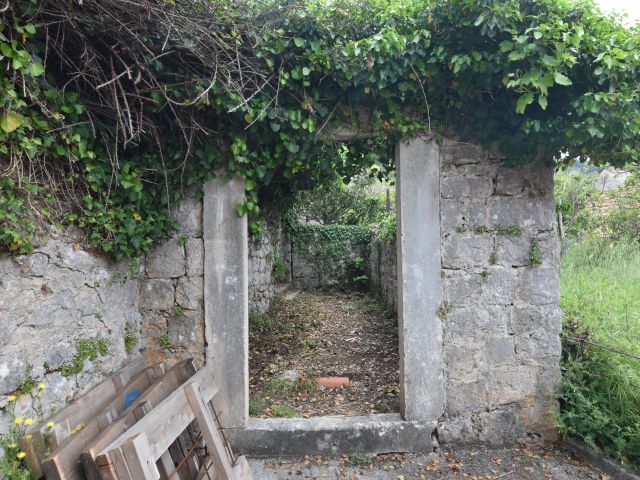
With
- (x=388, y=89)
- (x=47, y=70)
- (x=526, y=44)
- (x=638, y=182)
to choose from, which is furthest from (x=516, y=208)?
(x=638, y=182)

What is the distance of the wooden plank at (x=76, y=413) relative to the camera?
69.4 inches

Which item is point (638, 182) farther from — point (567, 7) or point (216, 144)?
point (216, 144)

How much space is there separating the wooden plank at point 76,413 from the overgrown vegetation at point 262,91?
0.90m

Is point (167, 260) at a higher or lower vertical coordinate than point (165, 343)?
higher

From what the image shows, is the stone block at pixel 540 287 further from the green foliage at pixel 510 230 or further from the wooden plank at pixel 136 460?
the wooden plank at pixel 136 460

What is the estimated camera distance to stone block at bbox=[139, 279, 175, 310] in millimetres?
3031

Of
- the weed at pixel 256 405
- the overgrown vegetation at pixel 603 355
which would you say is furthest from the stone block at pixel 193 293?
the overgrown vegetation at pixel 603 355

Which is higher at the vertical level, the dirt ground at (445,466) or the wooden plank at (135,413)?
the wooden plank at (135,413)

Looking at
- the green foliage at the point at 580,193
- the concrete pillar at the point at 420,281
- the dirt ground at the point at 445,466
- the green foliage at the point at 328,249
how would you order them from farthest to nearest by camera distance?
1. the green foliage at the point at 328,249
2. the green foliage at the point at 580,193
3. the concrete pillar at the point at 420,281
4. the dirt ground at the point at 445,466

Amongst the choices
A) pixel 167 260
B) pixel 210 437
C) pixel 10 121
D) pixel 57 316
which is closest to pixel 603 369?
pixel 210 437

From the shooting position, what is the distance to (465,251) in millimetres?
3031

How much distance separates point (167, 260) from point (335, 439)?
204cm

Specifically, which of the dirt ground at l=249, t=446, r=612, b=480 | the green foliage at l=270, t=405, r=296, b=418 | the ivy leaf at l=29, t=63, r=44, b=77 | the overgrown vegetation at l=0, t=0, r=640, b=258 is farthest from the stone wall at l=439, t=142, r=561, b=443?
the ivy leaf at l=29, t=63, r=44, b=77

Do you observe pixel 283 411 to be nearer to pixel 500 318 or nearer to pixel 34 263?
pixel 500 318
